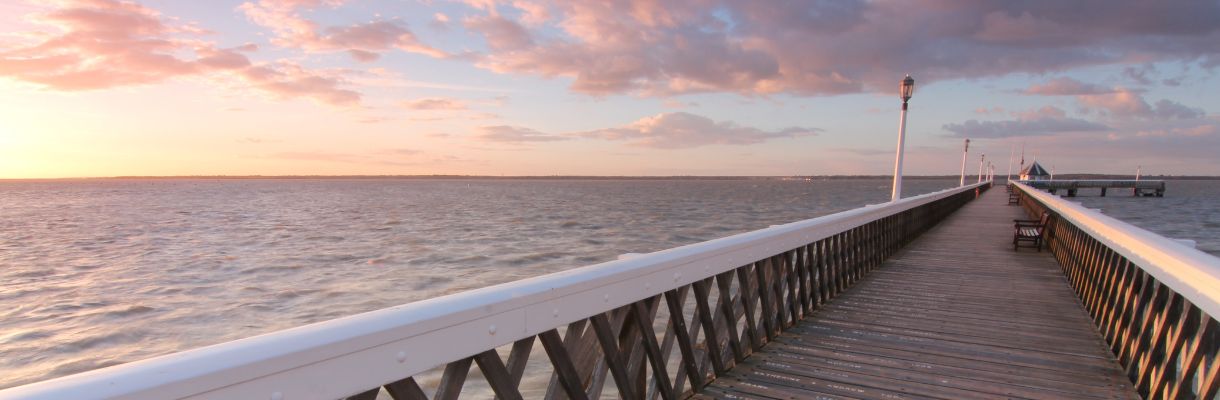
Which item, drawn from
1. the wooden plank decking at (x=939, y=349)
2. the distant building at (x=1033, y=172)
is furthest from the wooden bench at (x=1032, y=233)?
the distant building at (x=1033, y=172)

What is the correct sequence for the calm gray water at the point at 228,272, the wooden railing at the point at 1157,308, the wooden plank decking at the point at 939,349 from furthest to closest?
the calm gray water at the point at 228,272
the wooden plank decking at the point at 939,349
the wooden railing at the point at 1157,308

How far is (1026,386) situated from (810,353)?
4.48 ft

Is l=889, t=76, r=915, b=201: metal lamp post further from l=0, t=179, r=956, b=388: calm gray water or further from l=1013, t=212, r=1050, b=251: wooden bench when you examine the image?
l=0, t=179, r=956, b=388: calm gray water

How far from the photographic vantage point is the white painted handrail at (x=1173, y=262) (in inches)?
121

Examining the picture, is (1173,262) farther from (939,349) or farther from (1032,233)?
(1032,233)

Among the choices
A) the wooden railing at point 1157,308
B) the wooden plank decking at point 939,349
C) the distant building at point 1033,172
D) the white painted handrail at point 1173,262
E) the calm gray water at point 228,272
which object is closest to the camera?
the white painted handrail at point 1173,262

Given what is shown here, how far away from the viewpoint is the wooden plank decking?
420 cm

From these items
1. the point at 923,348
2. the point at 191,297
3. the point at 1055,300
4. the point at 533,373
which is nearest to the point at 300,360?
the point at 923,348

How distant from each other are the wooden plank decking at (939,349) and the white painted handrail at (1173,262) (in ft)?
2.68

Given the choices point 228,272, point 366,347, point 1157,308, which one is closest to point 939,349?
point 1157,308

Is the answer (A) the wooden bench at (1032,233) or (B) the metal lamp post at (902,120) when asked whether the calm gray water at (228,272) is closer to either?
(B) the metal lamp post at (902,120)

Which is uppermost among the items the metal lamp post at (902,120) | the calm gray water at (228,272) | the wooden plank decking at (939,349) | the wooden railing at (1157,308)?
the metal lamp post at (902,120)

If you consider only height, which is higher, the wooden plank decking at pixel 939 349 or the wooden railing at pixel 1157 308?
the wooden railing at pixel 1157 308

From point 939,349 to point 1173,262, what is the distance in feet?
5.83
